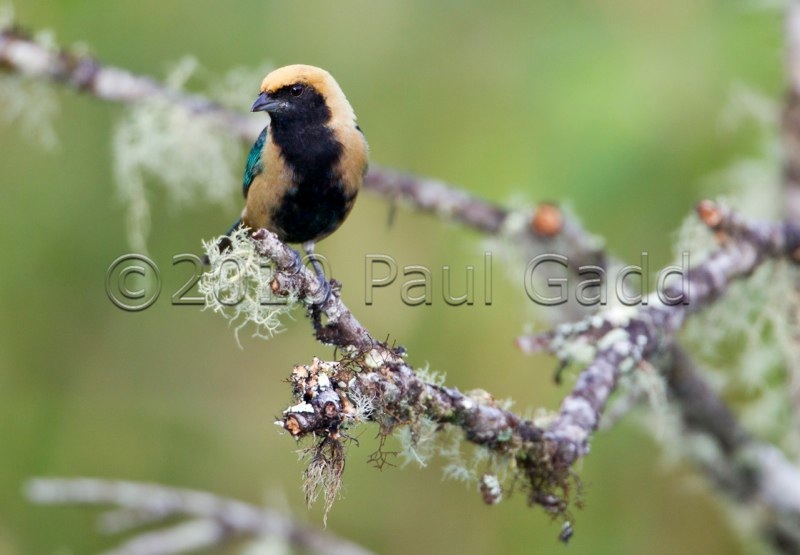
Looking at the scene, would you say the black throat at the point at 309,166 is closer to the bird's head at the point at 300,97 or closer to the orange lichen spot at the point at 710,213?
the bird's head at the point at 300,97

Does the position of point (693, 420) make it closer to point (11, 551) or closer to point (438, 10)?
point (438, 10)

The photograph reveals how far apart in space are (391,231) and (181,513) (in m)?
2.24

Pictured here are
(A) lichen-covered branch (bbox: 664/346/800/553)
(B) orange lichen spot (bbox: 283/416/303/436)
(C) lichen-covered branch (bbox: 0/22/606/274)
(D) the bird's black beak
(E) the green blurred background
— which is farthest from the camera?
(E) the green blurred background

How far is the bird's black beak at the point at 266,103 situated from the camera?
321 centimetres

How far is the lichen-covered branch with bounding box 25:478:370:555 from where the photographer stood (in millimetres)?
3547

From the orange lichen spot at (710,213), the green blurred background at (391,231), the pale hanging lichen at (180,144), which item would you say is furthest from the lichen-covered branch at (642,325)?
the pale hanging lichen at (180,144)

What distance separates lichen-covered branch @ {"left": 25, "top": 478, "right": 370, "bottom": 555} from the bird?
1083 millimetres

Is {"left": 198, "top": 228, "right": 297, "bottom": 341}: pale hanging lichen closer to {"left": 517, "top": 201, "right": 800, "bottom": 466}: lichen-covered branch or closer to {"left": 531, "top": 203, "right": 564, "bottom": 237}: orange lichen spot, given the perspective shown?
{"left": 517, "top": 201, "right": 800, "bottom": 466}: lichen-covered branch

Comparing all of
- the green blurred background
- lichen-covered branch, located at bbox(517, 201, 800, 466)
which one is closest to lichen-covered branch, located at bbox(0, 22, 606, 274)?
lichen-covered branch, located at bbox(517, 201, 800, 466)

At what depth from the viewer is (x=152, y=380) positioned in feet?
18.0

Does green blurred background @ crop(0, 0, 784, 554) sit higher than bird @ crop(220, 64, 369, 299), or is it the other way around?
green blurred background @ crop(0, 0, 784, 554)

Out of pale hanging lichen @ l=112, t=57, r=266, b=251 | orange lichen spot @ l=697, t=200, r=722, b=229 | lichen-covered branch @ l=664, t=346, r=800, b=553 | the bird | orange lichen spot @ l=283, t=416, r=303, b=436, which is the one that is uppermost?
pale hanging lichen @ l=112, t=57, r=266, b=251

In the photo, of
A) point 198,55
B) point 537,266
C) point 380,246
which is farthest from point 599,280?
point 198,55

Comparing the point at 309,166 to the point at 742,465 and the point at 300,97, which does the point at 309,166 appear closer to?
the point at 300,97
